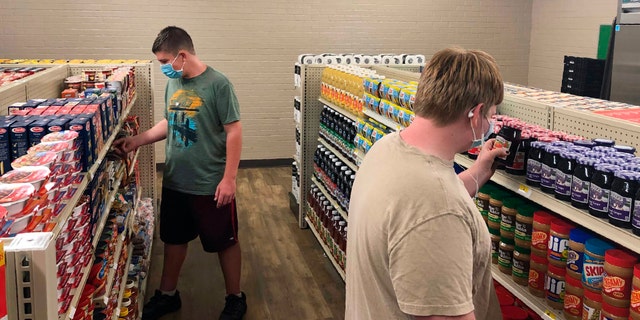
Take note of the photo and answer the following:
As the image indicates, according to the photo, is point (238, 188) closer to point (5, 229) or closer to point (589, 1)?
point (589, 1)

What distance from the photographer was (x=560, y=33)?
31.9 feet

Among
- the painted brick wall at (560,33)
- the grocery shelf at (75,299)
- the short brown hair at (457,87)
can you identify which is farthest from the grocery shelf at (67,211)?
the painted brick wall at (560,33)

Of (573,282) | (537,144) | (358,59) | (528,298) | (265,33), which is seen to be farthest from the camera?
(265,33)

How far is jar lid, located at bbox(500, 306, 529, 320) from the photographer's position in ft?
8.89

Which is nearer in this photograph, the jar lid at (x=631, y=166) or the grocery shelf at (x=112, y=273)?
the jar lid at (x=631, y=166)

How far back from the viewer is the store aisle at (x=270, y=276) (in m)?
4.83

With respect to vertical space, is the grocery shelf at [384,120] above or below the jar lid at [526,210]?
above

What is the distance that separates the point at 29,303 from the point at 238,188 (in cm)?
684

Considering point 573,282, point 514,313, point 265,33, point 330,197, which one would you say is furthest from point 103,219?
point 265,33

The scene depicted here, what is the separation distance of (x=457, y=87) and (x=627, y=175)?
0.71 m

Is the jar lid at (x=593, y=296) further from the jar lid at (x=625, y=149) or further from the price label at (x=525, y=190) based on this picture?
the jar lid at (x=625, y=149)

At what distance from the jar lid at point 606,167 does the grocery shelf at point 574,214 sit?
6.5 inches

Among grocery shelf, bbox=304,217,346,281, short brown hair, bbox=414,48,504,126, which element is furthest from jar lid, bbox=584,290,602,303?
grocery shelf, bbox=304,217,346,281

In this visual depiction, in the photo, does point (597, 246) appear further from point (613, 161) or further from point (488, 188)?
point (488, 188)
